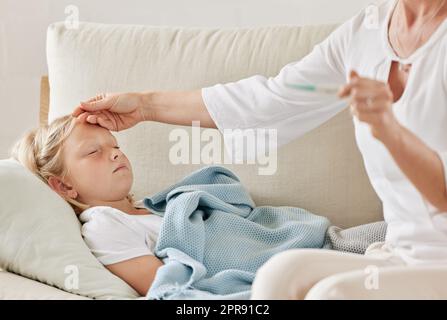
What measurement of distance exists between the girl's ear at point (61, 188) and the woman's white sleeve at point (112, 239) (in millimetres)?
129

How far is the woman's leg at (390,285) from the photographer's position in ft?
3.86

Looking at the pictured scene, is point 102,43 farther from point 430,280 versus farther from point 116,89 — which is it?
point 430,280

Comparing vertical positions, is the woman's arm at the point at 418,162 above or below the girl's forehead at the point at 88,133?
above

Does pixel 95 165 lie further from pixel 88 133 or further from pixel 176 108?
pixel 176 108

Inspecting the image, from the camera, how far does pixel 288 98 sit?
165 centimetres

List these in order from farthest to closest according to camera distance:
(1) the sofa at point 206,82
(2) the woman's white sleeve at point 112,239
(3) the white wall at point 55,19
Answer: (3) the white wall at point 55,19, (1) the sofa at point 206,82, (2) the woman's white sleeve at point 112,239

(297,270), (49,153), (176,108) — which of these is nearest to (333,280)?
(297,270)

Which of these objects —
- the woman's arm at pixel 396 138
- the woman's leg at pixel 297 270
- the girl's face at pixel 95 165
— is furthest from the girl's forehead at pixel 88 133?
the woman's arm at pixel 396 138

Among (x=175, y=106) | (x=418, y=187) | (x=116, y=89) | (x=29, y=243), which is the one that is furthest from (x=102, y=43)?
(x=418, y=187)

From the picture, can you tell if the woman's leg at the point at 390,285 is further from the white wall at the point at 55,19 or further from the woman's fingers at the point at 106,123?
the white wall at the point at 55,19

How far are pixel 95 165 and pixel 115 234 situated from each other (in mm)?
201

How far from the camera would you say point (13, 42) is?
Result: 2559 millimetres

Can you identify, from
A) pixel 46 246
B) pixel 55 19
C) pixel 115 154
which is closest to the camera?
pixel 46 246
